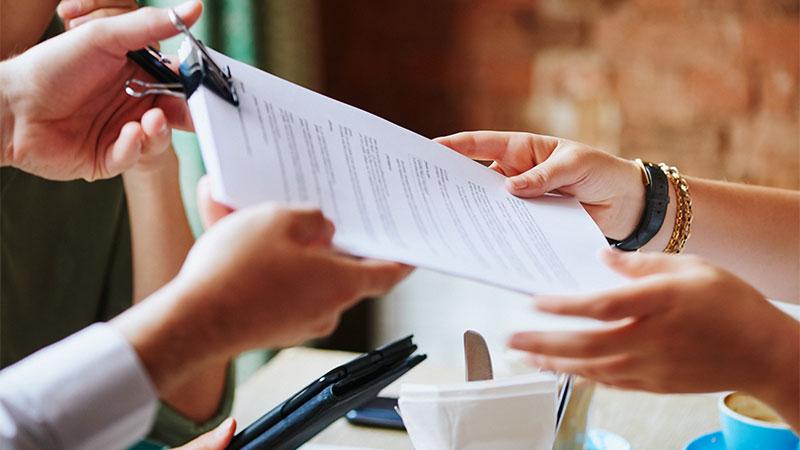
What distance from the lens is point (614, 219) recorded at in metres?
0.97

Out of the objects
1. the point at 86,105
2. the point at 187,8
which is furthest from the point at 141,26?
the point at 86,105

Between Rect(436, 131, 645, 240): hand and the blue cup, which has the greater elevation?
Rect(436, 131, 645, 240): hand

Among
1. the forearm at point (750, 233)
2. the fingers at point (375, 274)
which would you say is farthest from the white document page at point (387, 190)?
the forearm at point (750, 233)

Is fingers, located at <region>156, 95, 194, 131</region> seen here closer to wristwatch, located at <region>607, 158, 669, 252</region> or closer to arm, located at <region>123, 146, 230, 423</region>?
arm, located at <region>123, 146, 230, 423</region>

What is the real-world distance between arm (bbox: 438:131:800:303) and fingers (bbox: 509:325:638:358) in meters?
0.30

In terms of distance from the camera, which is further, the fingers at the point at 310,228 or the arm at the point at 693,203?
the arm at the point at 693,203

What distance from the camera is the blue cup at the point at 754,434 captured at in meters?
0.78

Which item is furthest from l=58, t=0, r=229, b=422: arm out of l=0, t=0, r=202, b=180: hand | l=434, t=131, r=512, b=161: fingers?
l=434, t=131, r=512, b=161: fingers

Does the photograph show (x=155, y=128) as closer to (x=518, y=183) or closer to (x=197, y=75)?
(x=197, y=75)

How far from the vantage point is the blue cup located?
30.9 inches

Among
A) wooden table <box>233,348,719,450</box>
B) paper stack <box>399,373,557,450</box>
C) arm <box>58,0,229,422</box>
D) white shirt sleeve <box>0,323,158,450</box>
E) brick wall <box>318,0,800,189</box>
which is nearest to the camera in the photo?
white shirt sleeve <box>0,323,158,450</box>

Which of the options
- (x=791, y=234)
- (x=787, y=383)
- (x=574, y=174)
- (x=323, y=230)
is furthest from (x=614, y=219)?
(x=323, y=230)

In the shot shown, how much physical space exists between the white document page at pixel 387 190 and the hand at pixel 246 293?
0.07ft

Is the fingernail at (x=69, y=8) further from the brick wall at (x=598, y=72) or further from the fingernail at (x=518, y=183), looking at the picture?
the brick wall at (x=598, y=72)
